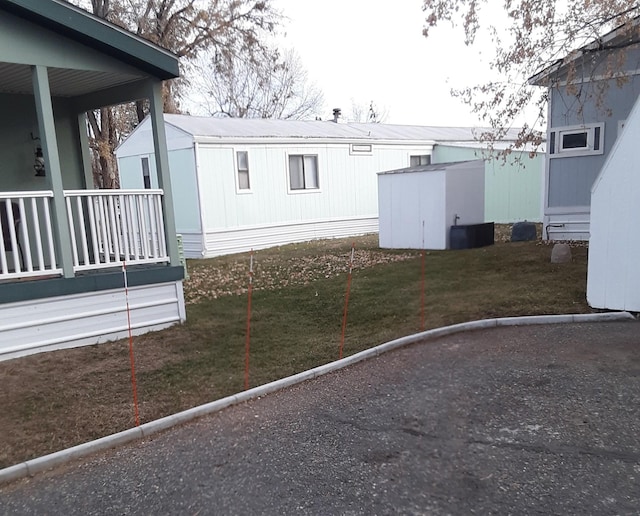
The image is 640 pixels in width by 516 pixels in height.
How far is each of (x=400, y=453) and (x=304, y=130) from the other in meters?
14.2

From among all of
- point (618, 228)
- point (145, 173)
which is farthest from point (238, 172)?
point (618, 228)

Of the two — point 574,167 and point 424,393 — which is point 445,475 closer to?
point 424,393

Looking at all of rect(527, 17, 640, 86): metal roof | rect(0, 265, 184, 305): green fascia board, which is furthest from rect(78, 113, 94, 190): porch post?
rect(527, 17, 640, 86): metal roof

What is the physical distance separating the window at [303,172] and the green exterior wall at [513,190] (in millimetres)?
5486

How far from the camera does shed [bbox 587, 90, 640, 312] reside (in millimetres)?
5691

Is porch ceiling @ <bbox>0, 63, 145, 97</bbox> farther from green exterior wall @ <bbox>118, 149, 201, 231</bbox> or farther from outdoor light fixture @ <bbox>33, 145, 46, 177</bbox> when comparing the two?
green exterior wall @ <bbox>118, 149, 201, 231</bbox>

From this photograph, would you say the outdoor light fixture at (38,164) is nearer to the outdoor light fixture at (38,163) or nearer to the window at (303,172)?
the outdoor light fixture at (38,163)

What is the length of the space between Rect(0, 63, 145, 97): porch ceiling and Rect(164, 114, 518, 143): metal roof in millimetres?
5789

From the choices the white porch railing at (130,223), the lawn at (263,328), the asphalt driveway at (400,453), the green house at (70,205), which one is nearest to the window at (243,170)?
the lawn at (263,328)

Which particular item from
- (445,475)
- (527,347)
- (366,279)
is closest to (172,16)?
(366,279)

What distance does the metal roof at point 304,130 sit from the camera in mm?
13822

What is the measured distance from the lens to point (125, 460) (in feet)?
11.5

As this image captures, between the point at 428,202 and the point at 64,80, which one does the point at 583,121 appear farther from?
the point at 64,80

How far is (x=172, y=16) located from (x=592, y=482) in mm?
21875
